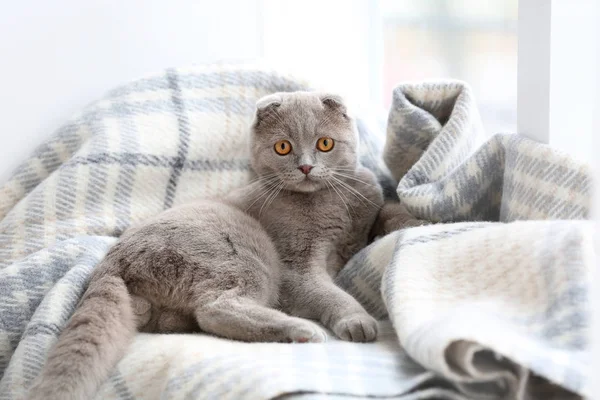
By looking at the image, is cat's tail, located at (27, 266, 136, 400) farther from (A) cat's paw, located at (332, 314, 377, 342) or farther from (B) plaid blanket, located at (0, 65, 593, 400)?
(A) cat's paw, located at (332, 314, 377, 342)

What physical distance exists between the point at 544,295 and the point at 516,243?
0.38ft

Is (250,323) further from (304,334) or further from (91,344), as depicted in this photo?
(91,344)

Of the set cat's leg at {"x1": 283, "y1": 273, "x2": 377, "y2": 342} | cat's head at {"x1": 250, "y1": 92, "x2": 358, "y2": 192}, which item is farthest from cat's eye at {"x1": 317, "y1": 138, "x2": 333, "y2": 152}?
cat's leg at {"x1": 283, "y1": 273, "x2": 377, "y2": 342}

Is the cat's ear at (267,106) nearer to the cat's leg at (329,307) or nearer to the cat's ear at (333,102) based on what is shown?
the cat's ear at (333,102)

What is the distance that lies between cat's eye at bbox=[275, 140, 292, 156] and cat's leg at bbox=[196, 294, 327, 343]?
385mm

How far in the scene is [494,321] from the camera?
904 millimetres

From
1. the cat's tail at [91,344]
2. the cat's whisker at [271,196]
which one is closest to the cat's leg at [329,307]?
the cat's whisker at [271,196]

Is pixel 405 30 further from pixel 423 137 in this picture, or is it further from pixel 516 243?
pixel 516 243

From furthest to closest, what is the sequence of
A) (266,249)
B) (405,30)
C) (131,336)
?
(405,30) → (266,249) → (131,336)

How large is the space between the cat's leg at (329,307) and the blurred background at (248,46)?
57 cm

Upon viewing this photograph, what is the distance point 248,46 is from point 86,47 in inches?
18.2

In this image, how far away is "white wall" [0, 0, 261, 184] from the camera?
5.16 feet

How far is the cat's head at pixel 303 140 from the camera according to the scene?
1.48 metres

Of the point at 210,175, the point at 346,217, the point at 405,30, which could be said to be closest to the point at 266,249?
the point at 346,217
